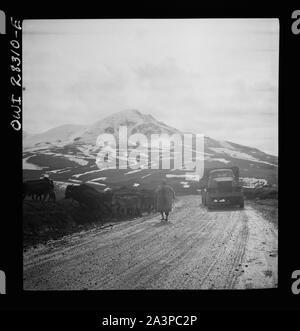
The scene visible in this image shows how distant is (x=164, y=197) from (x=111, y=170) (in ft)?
2.50

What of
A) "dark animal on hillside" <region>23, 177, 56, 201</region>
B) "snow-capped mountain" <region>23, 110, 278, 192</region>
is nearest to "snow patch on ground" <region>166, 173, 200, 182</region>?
"snow-capped mountain" <region>23, 110, 278, 192</region>

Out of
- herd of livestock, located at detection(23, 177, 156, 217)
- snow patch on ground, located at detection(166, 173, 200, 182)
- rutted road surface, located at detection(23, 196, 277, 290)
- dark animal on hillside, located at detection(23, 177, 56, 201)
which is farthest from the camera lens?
snow patch on ground, located at detection(166, 173, 200, 182)

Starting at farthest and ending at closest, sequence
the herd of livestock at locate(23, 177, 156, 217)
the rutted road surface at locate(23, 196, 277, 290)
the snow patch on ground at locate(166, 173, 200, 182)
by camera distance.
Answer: the snow patch on ground at locate(166, 173, 200, 182)
the herd of livestock at locate(23, 177, 156, 217)
the rutted road surface at locate(23, 196, 277, 290)

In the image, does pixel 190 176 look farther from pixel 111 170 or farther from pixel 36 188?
pixel 36 188

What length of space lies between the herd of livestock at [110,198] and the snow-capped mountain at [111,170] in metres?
0.10

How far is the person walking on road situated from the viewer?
5.24 m

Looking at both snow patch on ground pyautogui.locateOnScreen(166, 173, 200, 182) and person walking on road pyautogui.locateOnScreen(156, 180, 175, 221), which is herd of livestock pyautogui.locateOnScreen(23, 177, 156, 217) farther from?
snow patch on ground pyautogui.locateOnScreen(166, 173, 200, 182)

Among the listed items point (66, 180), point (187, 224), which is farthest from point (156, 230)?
point (66, 180)

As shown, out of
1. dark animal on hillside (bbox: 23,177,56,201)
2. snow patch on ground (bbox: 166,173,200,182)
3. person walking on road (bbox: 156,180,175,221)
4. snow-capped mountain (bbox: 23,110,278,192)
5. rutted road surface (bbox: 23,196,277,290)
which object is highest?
snow-capped mountain (bbox: 23,110,278,192)

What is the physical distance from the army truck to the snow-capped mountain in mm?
91

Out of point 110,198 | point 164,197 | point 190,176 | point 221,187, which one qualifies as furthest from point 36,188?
point 221,187

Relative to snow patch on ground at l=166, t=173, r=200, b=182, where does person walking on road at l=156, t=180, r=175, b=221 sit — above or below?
below
